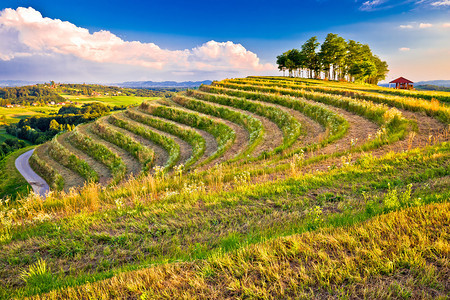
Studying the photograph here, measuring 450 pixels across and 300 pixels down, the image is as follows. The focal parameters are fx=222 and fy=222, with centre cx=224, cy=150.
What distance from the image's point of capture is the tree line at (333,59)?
223ft

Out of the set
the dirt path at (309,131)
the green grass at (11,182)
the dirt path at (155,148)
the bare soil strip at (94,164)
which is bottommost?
the green grass at (11,182)

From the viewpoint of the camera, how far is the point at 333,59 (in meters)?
71.1

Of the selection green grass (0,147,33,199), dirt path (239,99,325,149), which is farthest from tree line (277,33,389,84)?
green grass (0,147,33,199)

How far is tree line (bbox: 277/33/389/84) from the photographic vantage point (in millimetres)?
67875

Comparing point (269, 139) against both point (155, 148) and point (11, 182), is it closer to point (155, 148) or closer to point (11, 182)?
point (155, 148)

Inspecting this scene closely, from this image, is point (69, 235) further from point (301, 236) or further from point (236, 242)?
point (301, 236)

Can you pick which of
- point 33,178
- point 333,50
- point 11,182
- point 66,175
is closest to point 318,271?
point 66,175

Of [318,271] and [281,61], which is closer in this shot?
[318,271]

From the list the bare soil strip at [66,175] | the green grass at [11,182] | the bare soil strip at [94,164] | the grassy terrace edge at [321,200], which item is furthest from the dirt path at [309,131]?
the green grass at [11,182]

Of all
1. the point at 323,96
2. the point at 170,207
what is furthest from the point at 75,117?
the point at 170,207

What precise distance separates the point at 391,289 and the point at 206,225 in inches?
142

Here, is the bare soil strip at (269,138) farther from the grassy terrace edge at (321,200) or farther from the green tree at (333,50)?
the green tree at (333,50)

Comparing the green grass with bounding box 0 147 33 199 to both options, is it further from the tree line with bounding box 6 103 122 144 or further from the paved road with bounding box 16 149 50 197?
the tree line with bounding box 6 103 122 144

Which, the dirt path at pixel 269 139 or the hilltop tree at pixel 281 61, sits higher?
the hilltop tree at pixel 281 61
